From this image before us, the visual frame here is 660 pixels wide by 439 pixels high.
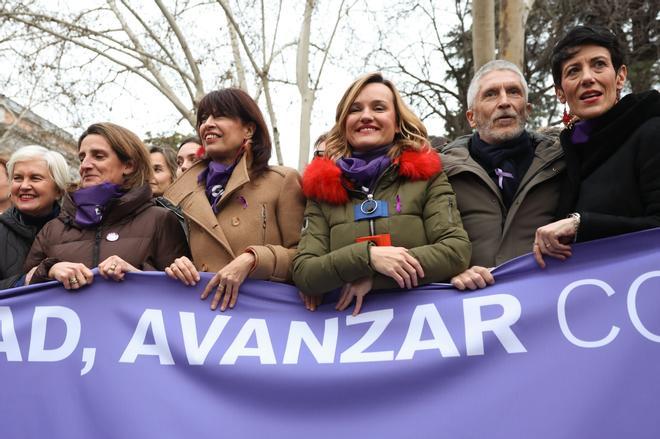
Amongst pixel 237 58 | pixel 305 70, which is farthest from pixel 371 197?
pixel 237 58

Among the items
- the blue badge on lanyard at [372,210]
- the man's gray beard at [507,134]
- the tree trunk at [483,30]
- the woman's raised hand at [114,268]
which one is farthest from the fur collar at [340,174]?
the tree trunk at [483,30]

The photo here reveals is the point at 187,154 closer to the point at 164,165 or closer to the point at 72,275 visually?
the point at 164,165

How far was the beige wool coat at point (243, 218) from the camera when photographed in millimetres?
3064

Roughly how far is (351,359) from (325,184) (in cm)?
80

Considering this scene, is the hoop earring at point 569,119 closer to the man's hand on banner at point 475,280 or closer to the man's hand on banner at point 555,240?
the man's hand on banner at point 555,240

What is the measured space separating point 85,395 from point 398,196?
1643 mm

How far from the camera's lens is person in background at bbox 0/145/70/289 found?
3404 mm

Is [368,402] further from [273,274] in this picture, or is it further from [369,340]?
[273,274]

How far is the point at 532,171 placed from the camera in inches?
113

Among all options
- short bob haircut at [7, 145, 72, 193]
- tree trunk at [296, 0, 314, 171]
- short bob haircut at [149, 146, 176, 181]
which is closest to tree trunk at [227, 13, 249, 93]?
tree trunk at [296, 0, 314, 171]

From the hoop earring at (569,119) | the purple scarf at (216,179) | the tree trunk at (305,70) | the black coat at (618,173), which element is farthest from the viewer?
the tree trunk at (305,70)

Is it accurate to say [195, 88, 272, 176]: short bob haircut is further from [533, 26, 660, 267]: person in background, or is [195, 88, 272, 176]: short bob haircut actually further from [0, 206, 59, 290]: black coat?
[533, 26, 660, 267]: person in background

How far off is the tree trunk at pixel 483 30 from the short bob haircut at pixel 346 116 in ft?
17.4

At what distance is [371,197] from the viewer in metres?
2.82
